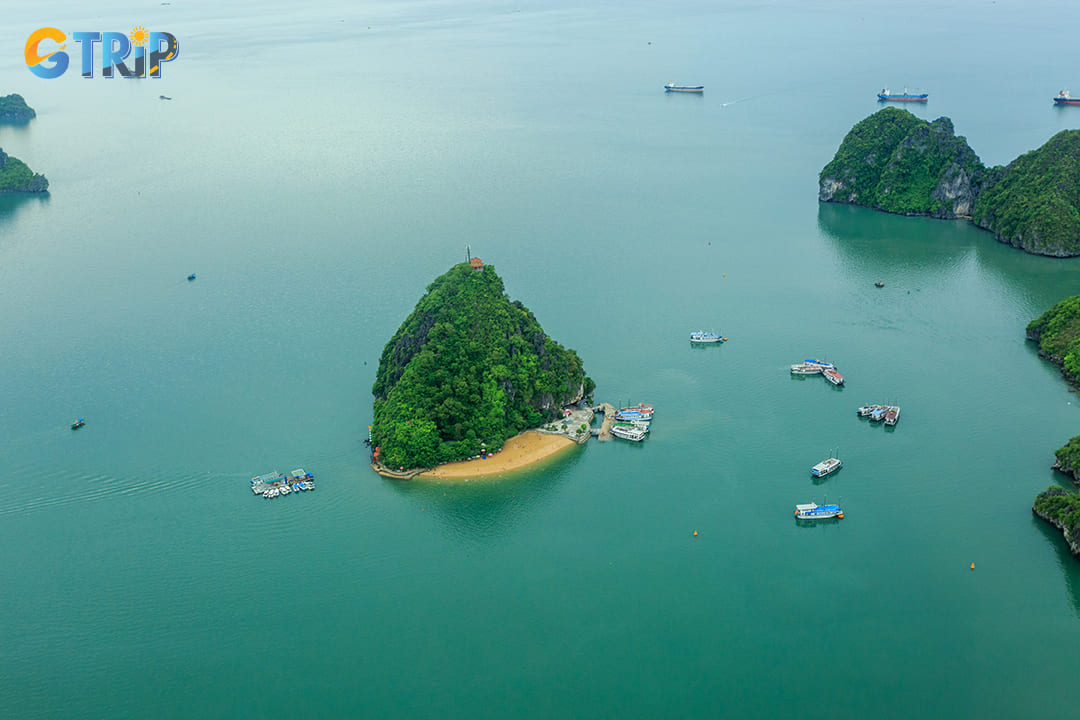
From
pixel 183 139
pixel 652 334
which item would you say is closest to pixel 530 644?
pixel 652 334

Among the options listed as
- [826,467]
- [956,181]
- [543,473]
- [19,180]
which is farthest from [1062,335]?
[19,180]

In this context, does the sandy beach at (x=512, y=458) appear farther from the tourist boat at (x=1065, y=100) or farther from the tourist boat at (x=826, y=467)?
the tourist boat at (x=1065, y=100)

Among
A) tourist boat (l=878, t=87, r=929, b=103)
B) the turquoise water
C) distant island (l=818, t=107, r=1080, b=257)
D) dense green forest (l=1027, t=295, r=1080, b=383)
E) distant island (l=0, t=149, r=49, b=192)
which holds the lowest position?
the turquoise water

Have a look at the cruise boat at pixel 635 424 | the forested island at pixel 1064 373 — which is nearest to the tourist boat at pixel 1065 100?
the forested island at pixel 1064 373

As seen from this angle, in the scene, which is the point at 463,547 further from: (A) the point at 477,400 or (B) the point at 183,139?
(B) the point at 183,139

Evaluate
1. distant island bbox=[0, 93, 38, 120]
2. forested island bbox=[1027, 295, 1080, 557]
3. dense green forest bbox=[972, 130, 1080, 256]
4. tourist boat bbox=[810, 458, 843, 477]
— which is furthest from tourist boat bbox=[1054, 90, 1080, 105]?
distant island bbox=[0, 93, 38, 120]

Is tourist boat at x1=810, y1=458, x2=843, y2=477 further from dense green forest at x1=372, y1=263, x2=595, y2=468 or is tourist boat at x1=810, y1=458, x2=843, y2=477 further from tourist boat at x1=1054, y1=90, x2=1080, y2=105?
tourist boat at x1=1054, y1=90, x2=1080, y2=105
